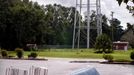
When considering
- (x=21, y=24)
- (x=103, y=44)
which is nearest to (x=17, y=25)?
(x=21, y=24)

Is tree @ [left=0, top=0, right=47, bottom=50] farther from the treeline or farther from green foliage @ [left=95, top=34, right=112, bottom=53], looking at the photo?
green foliage @ [left=95, top=34, right=112, bottom=53]

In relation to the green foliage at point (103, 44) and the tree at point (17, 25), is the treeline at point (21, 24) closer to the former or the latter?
the tree at point (17, 25)

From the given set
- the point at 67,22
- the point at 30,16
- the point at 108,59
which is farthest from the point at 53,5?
the point at 108,59

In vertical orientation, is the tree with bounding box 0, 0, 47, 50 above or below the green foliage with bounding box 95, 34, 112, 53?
above

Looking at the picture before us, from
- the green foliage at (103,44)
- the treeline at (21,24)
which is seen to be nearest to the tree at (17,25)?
the treeline at (21,24)

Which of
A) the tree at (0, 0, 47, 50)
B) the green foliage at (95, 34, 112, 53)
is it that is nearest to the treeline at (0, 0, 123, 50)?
the tree at (0, 0, 47, 50)

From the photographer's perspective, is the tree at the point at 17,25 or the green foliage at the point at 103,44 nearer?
the green foliage at the point at 103,44

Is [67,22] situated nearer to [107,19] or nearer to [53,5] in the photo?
[53,5]

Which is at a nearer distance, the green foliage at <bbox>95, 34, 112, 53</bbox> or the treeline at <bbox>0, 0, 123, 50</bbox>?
the green foliage at <bbox>95, 34, 112, 53</bbox>

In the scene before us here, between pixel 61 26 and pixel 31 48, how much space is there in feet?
87.1

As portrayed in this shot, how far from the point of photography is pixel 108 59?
35688mm

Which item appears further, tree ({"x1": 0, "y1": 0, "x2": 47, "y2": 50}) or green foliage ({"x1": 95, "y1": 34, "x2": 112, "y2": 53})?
tree ({"x1": 0, "y1": 0, "x2": 47, "y2": 50})

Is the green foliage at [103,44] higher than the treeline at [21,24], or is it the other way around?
the treeline at [21,24]

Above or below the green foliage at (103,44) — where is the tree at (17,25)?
above
